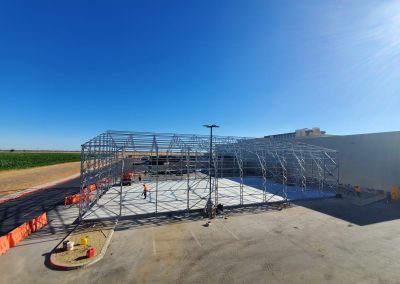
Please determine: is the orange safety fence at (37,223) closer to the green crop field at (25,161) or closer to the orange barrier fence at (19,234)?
the orange barrier fence at (19,234)

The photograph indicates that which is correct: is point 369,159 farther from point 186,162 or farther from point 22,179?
point 22,179

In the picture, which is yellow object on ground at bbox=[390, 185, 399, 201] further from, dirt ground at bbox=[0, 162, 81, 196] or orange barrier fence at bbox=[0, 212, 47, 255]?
dirt ground at bbox=[0, 162, 81, 196]

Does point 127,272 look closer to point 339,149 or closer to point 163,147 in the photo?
point 163,147

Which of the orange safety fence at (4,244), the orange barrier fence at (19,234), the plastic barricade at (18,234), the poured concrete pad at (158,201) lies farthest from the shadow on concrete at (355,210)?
the orange safety fence at (4,244)

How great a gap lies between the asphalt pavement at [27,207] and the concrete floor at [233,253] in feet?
9.31

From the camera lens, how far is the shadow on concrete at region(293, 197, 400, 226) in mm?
14797

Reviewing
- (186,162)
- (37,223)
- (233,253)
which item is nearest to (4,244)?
(37,223)

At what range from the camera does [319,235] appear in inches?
466

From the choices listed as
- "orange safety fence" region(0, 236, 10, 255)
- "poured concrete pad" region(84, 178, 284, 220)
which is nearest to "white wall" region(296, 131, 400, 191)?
"poured concrete pad" region(84, 178, 284, 220)

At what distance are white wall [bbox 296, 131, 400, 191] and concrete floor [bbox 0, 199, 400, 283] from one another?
28.1 feet

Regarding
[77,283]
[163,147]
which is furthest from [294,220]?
[77,283]

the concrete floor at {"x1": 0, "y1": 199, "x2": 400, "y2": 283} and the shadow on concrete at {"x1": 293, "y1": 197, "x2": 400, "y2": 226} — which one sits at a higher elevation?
the shadow on concrete at {"x1": 293, "y1": 197, "x2": 400, "y2": 226}

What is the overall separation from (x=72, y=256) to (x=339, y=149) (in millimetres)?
27741

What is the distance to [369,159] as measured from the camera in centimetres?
2280
